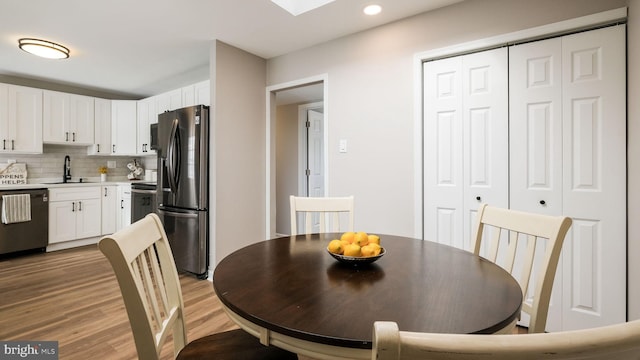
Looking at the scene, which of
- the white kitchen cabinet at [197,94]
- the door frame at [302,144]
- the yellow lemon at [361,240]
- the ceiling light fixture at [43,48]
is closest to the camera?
the yellow lemon at [361,240]

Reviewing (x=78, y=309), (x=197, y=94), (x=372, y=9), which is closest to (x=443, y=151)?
(x=372, y=9)

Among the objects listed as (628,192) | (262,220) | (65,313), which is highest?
(628,192)

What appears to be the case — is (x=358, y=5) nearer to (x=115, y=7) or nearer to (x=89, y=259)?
(x=115, y=7)

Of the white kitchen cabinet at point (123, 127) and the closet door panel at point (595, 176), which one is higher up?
the white kitchen cabinet at point (123, 127)

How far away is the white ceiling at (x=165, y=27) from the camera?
2316 mm

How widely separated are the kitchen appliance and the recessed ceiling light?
10.3 feet

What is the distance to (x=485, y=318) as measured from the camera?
0.72 meters

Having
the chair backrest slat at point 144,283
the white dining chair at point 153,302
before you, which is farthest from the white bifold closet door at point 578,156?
the chair backrest slat at point 144,283

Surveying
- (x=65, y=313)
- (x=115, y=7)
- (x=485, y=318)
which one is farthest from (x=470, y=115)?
(x=65, y=313)

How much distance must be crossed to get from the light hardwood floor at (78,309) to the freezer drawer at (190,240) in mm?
143

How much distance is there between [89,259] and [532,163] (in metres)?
4.63

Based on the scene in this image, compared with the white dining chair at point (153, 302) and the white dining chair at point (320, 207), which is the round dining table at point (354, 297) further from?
the white dining chair at point (320, 207)

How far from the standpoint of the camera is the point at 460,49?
7.33ft

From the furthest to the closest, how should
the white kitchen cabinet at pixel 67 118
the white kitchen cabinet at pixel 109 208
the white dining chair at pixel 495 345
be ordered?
the white kitchen cabinet at pixel 109 208
the white kitchen cabinet at pixel 67 118
the white dining chair at pixel 495 345
